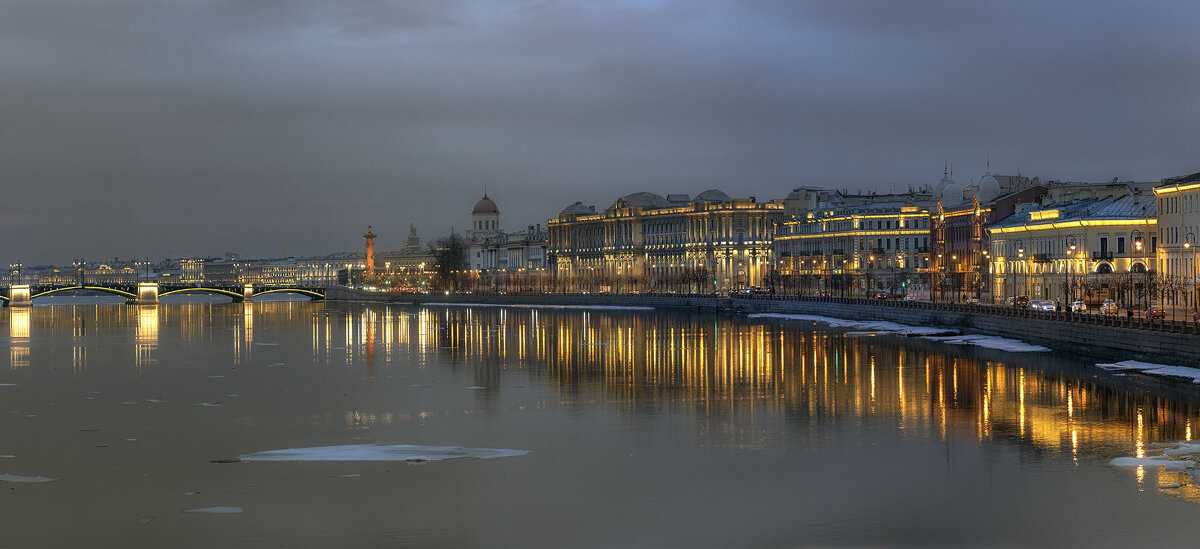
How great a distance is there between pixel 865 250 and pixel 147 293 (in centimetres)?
8790

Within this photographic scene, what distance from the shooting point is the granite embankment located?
38.2 m

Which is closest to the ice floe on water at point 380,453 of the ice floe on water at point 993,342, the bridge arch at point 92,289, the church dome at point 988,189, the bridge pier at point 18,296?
the ice floe on water at point 993,342

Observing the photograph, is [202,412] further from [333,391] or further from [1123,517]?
[1123,517]

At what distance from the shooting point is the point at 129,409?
33031 mm

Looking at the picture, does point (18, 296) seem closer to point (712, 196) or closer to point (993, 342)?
point (712, 196)

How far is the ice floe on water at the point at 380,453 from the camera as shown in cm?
2438

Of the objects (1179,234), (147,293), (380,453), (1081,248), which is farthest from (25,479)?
(147,293)

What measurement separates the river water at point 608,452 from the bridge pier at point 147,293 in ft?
367

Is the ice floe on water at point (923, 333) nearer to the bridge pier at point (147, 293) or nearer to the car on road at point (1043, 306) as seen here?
the car on road at point (1043, 306)

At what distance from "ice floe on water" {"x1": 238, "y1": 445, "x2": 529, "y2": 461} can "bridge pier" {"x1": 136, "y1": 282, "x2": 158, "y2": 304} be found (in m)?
139

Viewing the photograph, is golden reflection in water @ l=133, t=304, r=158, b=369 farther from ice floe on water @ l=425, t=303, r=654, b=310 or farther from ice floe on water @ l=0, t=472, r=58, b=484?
ice floe on water @ l=425, t=303, r=654, b=310

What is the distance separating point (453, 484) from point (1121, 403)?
17906 mm

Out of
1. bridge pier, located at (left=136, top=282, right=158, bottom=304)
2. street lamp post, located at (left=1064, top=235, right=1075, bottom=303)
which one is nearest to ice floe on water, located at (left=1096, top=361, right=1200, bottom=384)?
street lamp post, located at (left=1064, top=235, right=1075, bottom=303)

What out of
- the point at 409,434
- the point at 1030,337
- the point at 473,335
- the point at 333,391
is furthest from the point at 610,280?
the point at 409,434
